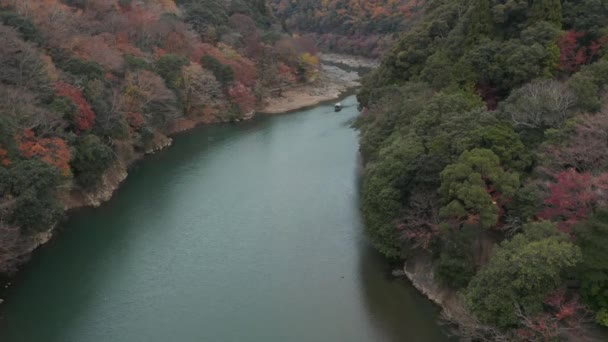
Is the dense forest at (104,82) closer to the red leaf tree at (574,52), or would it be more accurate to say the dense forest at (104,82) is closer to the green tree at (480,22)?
the green tree at (480,22)

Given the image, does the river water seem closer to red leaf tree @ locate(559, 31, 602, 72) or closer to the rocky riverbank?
the rocky riverbank

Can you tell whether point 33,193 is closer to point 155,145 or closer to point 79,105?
point 79,105

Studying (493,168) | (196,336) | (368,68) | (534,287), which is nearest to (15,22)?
(196,336)

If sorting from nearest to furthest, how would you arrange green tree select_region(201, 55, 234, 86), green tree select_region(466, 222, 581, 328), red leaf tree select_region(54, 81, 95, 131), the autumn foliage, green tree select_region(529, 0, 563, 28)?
green tree select_region(466, 222, 581, 328), the autumn foliage, green tree select_region(529, 0, 563, 28), red leaf tree select_region(54, 81, 95, 131), green tree select_region(201, 55, 234, 86)

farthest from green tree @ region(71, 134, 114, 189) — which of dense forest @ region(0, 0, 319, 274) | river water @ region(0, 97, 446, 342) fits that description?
river water @ region(0, 97, 446, 342)

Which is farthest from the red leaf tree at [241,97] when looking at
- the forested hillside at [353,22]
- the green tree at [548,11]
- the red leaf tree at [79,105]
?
the green tree at [548,11]

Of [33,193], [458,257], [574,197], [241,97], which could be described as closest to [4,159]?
[33,193]
